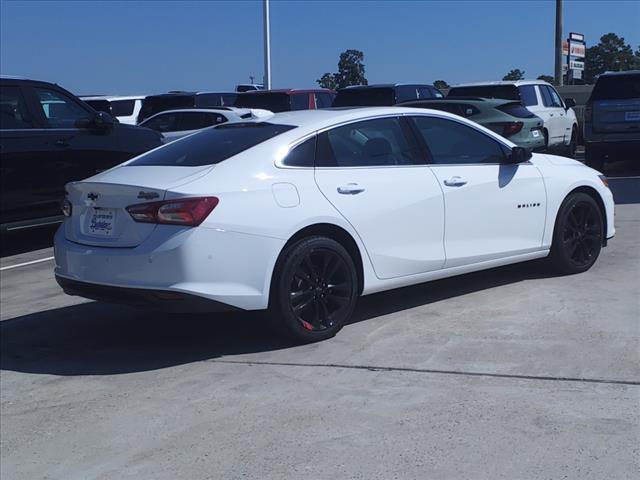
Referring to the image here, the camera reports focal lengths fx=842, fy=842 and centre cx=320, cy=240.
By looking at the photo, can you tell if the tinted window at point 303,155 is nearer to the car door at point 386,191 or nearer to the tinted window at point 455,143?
the car door at point 386,191

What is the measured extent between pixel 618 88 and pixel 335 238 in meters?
10.2

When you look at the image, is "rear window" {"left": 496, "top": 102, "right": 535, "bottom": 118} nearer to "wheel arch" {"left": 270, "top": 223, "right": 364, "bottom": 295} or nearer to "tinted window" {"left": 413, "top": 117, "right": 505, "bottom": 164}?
"tinted window" {"left": 413, "top": 117, "right": 505, "bottom": 164}

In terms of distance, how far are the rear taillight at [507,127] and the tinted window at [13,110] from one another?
692 cm

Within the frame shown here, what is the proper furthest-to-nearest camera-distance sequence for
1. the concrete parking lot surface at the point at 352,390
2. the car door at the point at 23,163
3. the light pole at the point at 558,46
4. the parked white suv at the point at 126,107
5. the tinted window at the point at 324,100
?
the light pole at the point at 558,46 < the parked white suv at the point at 126,107 < the tinted window at the point at 324,100 < the car door at the point at 23,163 < the concrete parking lot surface at the point at 352,390

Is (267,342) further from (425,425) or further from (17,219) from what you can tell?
(17,219)

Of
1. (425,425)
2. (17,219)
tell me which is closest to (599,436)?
(425,425)

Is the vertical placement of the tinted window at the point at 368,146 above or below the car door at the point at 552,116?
below

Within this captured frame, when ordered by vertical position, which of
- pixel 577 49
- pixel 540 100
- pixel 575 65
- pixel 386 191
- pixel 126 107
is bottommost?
pixel 386 191

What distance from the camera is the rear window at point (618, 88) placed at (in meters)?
14.3

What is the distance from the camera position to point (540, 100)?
17000mm

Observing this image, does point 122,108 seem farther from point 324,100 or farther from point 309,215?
point 309,215

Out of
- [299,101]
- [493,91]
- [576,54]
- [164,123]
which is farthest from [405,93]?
[576,54]

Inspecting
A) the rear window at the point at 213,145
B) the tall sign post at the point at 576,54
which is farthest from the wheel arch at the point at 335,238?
the tall sign post at the point at 576,54

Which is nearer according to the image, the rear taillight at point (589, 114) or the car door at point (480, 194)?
the car door at point (480, 194)
